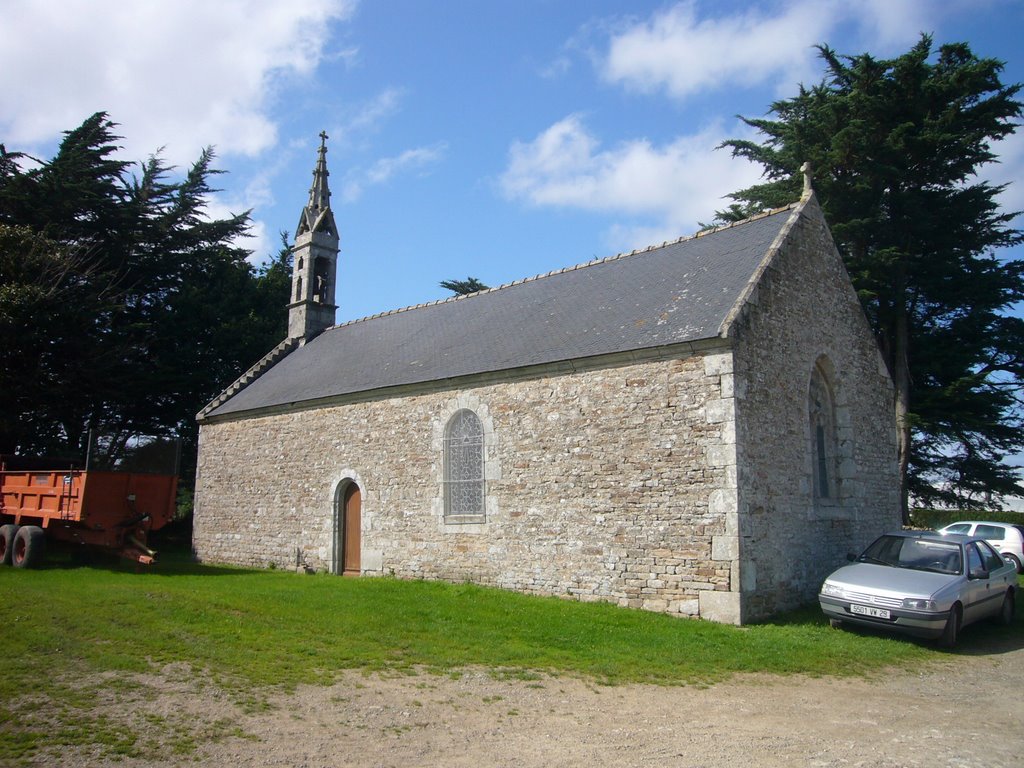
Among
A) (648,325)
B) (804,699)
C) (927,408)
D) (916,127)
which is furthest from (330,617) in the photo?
(916,127)

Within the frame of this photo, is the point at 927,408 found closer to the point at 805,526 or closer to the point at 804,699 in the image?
the point at 805,526

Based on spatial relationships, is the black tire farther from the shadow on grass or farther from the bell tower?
the bell tower

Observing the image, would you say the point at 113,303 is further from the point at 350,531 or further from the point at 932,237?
the point at 932,237

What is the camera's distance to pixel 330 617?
32.2ft

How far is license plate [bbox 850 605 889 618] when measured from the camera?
372 inches

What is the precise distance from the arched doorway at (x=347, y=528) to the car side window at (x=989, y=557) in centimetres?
1113

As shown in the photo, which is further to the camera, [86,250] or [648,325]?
[86,250]

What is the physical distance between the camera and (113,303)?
2514cm

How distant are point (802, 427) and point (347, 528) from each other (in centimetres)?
934

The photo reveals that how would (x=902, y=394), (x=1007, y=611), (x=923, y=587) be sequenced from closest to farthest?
1. (x=923, y=587)
2. (x=1007, y=611)
3. (x=902, y=394)

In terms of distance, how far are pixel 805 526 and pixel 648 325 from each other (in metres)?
4.12

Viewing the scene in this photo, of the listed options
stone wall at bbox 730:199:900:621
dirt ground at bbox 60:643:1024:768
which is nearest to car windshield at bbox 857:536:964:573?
stone wall at bbox 730:199:900:621

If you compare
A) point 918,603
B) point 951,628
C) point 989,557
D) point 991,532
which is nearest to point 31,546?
point 918,603

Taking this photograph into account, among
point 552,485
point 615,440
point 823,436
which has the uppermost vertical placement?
point 823,436
